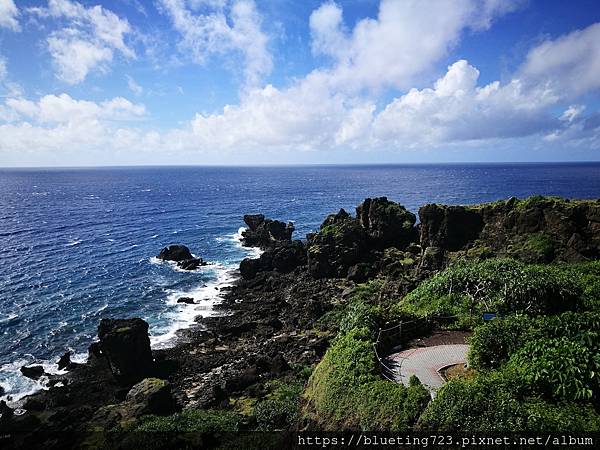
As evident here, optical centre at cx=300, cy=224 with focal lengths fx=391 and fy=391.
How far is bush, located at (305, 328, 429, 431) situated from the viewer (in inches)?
731

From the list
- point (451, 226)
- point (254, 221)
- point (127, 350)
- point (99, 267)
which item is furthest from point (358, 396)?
point (254, 221)

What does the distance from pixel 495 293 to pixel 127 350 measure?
36.0m

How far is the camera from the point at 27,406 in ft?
120

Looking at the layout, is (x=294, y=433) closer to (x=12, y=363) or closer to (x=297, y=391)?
(x=297, y=391)

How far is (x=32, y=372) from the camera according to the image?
135 ft

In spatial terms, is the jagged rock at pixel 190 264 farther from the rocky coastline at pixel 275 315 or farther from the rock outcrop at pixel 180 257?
the rocky coastline at pixel 275 315

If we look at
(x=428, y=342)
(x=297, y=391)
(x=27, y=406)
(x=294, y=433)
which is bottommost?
(x=27, y=406)

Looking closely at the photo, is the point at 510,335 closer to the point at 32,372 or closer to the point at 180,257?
the point at 32,372

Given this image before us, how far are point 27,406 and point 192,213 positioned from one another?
103m

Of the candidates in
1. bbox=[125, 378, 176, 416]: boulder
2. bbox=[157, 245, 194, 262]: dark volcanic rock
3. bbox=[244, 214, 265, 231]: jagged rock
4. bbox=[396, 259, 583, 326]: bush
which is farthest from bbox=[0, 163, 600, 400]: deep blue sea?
bbox=[396, 259, 583, 326]: bush

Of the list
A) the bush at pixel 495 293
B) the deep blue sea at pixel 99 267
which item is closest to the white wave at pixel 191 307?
the deep blue sea at pixel 99 267

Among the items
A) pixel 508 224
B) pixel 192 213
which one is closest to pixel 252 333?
pixel 508 224

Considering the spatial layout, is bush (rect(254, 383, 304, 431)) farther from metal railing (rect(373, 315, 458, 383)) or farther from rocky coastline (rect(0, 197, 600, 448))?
metal railing (rect(373, 315, 458, 383))

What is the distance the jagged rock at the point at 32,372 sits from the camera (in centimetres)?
4100
